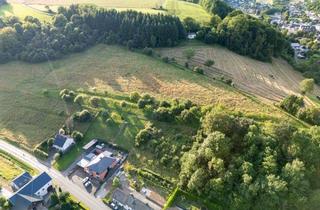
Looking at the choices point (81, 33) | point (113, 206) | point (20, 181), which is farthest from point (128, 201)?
point (81, 33)

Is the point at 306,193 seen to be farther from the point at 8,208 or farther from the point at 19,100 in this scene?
the point at 19,100

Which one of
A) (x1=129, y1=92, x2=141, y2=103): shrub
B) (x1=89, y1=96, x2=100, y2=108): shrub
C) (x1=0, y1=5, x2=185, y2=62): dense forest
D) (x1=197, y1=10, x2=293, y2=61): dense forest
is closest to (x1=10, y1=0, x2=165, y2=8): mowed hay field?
(x1=0, y1=5, x2=185, y2=62): dense forest

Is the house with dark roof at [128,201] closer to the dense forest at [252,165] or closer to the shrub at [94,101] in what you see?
the dense forest at [252,165]

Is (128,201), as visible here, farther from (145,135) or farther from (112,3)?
(112,3)

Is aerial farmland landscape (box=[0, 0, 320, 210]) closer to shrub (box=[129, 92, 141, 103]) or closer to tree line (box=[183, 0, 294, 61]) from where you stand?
shrub (box=[129, 92, 141, 103])

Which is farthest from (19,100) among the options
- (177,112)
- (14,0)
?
(14,0)

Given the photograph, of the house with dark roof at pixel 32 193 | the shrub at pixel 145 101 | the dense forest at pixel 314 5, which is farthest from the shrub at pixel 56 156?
the dense forest at pixel 314 5
